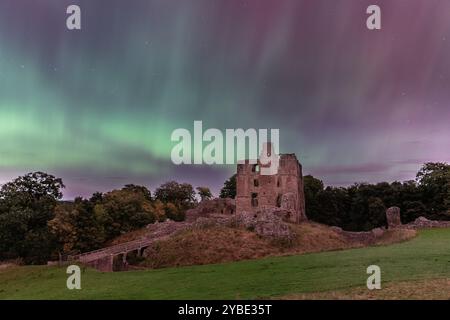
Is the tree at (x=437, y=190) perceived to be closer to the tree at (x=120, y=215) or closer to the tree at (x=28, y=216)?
the tree at (x=120, y=215)

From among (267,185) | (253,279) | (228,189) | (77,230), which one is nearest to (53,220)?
(77,230)

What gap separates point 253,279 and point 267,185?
32650 mm

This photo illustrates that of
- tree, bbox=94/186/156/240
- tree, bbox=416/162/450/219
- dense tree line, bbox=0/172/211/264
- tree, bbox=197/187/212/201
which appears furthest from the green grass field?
tree, bbox=197/187/212/201

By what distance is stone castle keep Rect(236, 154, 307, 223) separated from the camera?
49.6 meters

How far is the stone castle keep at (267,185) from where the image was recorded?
49.6 metres

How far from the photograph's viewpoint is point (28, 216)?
1715 inches

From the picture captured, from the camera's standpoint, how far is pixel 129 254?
33.5 meters

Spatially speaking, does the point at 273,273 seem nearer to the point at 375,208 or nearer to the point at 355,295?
the point at 355,295

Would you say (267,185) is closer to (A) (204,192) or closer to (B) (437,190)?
(B) (437,190)

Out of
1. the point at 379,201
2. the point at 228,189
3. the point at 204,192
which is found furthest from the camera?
the point at 204,192

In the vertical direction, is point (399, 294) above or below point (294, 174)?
below
